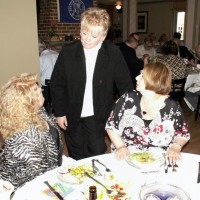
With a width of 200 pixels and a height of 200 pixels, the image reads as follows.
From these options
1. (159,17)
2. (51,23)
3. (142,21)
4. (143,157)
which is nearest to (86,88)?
(143,157)

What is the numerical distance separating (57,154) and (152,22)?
40.4 feet

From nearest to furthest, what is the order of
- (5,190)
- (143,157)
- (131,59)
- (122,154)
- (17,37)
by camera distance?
1. (5,190)
2. (143,157)
3. (122,154)
4. (17,37)
5. (131,59)

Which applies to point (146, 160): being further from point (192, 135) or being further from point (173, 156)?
point (192, 135)

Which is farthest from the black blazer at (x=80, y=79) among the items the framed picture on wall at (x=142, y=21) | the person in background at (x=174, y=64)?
the framed picture on wall at (x=142, y=21)

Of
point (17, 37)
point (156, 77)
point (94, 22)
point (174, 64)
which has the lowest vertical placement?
point (174, 64)

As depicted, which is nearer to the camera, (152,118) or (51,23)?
(152,118)

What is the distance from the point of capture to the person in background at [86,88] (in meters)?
2.11

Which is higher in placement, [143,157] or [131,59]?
[131,59]

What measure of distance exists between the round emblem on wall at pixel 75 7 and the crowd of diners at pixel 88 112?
4.53 m

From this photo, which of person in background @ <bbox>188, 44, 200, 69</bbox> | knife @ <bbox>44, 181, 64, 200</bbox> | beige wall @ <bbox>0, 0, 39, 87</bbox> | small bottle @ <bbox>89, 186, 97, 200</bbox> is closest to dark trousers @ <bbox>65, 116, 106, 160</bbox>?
knife @ <bbox>44, 181, 64, 200</bbox>

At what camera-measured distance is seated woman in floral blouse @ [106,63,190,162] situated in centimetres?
179

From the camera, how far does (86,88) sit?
2139mm

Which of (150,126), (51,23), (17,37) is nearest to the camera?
(150,126)

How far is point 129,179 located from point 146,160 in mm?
147
